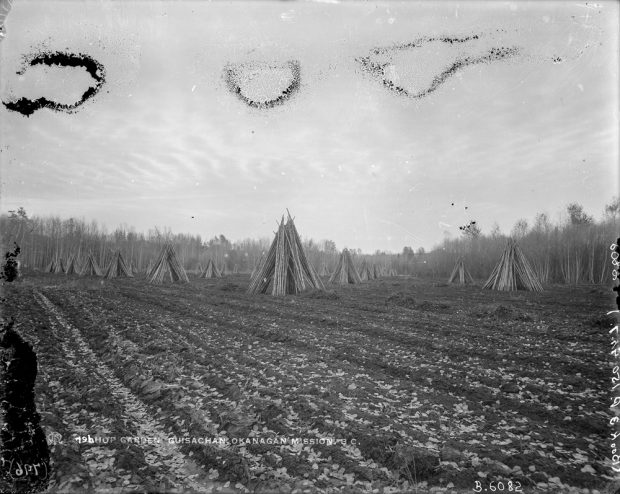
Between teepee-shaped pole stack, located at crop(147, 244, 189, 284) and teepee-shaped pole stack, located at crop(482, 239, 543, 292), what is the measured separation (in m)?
16.9

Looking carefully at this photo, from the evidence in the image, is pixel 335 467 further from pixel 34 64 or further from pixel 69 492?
pixel 34 64

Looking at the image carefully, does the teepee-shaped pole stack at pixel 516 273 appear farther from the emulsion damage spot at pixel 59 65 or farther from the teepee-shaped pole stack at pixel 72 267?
the teepee-shaped pole stack at pixel 72 267

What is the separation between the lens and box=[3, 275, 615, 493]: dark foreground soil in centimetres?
262

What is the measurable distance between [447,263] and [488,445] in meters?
31.8

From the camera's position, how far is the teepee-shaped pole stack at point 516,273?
1579 cm

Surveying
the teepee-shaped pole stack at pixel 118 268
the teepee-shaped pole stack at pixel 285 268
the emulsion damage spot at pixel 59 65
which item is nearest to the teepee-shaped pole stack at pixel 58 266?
the teepee-shaped pole stack at pixel 118 268

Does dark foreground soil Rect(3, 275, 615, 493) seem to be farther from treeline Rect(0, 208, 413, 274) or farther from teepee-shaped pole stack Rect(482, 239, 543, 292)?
teepee-shaped pole stack Rect(482, 239, 543, 292)

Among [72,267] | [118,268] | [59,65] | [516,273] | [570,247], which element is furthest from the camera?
[72,267]

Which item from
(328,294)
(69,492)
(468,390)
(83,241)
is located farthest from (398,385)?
(83,241)

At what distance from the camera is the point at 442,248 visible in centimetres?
3494

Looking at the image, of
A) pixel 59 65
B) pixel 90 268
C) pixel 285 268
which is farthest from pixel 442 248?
pixel 59 65

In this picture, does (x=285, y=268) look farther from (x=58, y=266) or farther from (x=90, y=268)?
(x=58, y=266)

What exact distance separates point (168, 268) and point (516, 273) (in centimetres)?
1852

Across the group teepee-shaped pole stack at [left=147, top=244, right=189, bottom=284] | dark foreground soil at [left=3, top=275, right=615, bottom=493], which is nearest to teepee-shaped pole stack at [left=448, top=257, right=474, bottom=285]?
dark foreground soil at [left=3, top=275, right=615, bottom=493]
